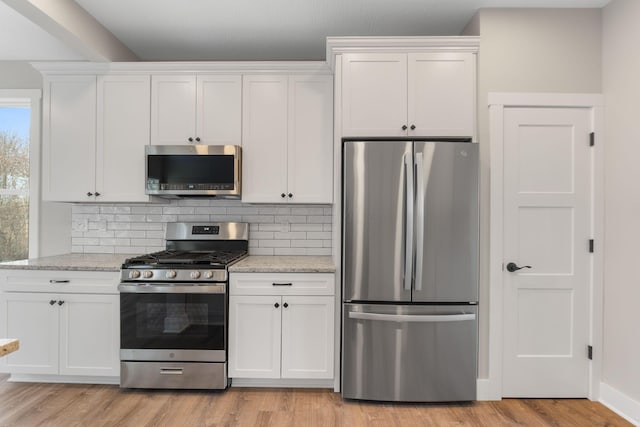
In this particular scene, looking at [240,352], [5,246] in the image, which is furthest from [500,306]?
[5,246]

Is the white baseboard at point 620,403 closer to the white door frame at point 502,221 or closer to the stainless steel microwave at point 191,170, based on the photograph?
the white door frame at point 502,221

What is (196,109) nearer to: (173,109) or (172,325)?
(173,109)

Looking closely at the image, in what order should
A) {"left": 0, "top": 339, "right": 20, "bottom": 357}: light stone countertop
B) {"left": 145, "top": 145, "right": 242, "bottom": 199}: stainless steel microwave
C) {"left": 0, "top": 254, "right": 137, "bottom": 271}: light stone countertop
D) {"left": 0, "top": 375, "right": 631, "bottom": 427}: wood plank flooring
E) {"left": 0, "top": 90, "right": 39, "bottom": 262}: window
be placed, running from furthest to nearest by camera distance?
1. {"left": 0, "top": 90, "right": 39, "bottom": 262}: window
2. {"left": 145, "top": 145, "right": 242, "bottom": 199}: stainless steel microwave
3. {"left": 0, "top": 254, "right": 137, "bottom": 271}: light stone countertop
4. {"left": 0, "top": 375, "right": 631, "bottom": 427}: wood plank flooring
5. {"left": 0, "top": 339, "right": 20, "bottom": 357}: light stone countertop

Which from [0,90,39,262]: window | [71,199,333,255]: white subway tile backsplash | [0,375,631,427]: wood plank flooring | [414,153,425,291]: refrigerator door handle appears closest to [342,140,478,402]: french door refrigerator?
[414,153,425,291]: refrigerator door handle

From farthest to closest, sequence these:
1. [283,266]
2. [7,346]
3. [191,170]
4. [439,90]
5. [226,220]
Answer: [226,220] → [191,170] → [283,266] → [439,90] → [7,346]

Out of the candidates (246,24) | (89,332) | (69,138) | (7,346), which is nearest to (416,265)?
(7,346)

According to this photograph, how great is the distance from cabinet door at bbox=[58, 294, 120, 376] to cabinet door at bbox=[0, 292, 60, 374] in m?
0.09

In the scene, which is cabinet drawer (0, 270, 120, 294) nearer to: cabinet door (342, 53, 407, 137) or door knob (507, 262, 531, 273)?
cabinet door (342, 53, 407, 137)

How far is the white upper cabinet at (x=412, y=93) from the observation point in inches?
100

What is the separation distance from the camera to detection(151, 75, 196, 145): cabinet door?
2.98 meters

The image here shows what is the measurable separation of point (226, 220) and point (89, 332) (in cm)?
133

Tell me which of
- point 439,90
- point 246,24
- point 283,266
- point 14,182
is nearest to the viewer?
point 439,90

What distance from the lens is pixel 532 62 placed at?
8.46 feet

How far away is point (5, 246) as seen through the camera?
11.3ft
